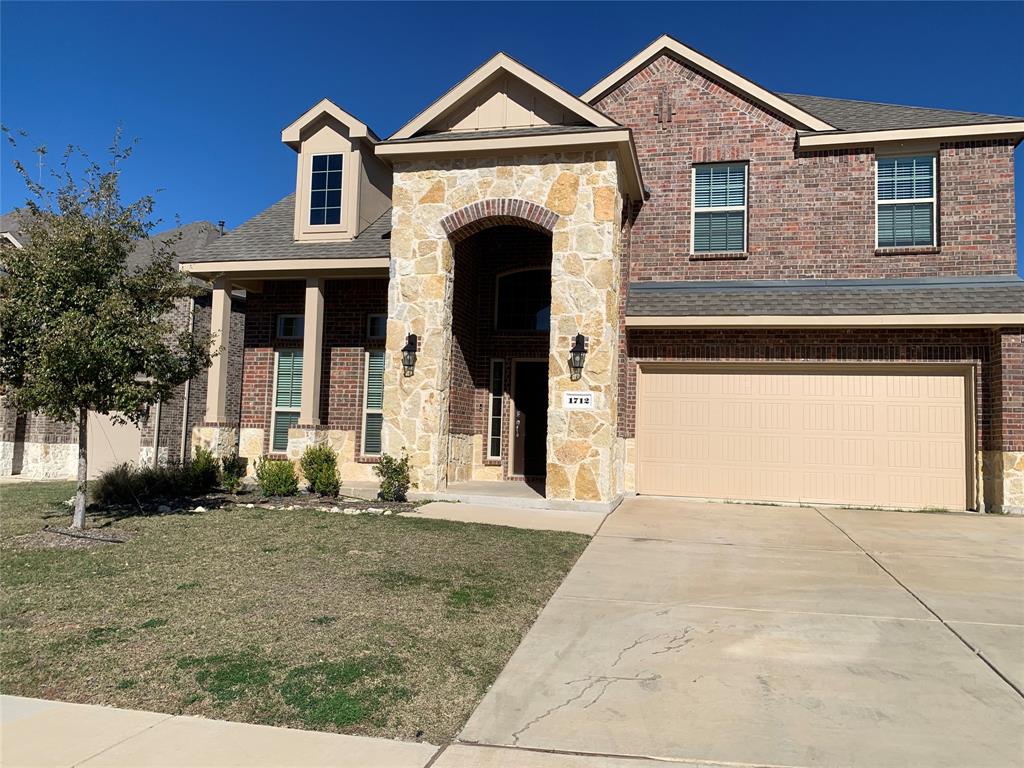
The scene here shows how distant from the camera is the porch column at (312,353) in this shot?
13.8m

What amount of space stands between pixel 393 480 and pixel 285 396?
4.72 metres

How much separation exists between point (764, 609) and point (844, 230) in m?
9.28

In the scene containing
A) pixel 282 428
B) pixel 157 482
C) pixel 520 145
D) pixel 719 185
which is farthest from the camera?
pixel 282 428

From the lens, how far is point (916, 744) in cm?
381

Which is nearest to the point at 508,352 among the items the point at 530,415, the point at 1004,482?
the point at 530,415

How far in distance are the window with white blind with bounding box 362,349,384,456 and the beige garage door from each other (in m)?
5.04

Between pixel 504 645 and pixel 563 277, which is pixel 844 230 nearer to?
pixel 563 277

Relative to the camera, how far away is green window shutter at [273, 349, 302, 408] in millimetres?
15234

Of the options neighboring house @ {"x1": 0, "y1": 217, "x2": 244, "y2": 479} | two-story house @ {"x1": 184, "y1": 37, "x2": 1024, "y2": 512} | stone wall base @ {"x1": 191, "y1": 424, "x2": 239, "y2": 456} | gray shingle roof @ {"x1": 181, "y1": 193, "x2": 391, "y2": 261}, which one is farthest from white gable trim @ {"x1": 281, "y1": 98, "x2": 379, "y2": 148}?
stone wall base @ {"x1": 191, "y1": 424, "x2": 239, "y2": 456}

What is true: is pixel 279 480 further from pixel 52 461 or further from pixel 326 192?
pixel 52 461

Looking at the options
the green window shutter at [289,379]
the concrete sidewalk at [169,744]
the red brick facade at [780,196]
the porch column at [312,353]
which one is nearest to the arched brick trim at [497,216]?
the red brick facade at [780,196]

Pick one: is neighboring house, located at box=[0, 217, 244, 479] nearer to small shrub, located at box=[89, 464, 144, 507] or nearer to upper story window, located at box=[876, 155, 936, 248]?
small shrub, located at box=[89, 464, 144, 507]

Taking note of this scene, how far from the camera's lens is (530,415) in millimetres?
14812

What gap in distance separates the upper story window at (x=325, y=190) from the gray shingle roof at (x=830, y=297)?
239 inches
